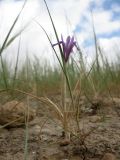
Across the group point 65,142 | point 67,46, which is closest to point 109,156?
point 65,142

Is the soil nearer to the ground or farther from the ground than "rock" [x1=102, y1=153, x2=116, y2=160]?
farther from the ground

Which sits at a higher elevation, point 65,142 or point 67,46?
point 67,46

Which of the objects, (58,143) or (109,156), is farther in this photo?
Result: (58,143)

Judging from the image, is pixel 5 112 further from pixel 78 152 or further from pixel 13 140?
pixel 78 152

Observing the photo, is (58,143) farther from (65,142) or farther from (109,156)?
(109,156)

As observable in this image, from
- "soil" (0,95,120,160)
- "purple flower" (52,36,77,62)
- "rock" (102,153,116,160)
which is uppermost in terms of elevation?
"purple flower" (52,36,77,62)

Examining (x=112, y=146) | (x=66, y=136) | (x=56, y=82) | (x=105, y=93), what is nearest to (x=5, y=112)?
(x=66, y=136)

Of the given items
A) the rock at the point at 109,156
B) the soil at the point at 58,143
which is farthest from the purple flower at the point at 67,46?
the rock at the point at 109,156

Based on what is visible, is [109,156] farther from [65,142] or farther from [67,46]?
[67,46]

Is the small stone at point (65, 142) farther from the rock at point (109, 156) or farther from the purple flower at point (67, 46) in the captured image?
the purple flower at point (67, 46)

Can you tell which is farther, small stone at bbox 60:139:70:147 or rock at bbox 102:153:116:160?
small stone at bbox 60:139:70:147

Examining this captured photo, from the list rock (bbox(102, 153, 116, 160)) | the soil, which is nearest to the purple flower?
Result: the soil

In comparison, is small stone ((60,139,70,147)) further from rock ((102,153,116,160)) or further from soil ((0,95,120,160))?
rock ((102,153,116,160))
